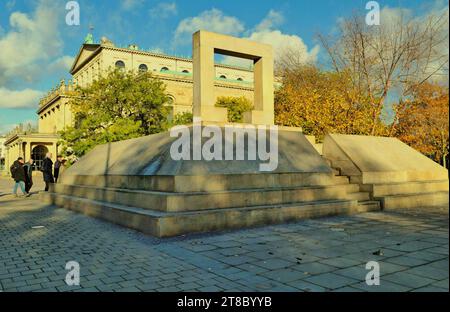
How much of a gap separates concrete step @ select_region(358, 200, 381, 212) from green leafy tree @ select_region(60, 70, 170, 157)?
17.4 metres

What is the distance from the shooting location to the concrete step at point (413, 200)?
9.89 m

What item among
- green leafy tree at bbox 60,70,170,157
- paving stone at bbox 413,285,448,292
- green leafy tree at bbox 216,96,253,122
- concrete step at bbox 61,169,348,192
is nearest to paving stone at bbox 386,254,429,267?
paving stone at bbox 413,285,448,292

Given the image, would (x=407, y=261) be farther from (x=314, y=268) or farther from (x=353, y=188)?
(x=353, y=188)

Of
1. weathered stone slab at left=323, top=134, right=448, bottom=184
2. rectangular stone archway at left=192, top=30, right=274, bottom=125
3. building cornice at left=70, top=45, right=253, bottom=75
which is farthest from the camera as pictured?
building cornice at left=70, top=45, right=253, bottom=75

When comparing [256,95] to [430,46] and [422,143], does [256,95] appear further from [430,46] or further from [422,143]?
[422,143]

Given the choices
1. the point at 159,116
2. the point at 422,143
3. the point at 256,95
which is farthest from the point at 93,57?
the point at 256,95

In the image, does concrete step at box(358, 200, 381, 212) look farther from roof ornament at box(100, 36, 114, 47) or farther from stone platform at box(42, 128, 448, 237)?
roof ornament at box(100, 36, 114, 47)

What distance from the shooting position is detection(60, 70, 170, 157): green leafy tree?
81.5ft

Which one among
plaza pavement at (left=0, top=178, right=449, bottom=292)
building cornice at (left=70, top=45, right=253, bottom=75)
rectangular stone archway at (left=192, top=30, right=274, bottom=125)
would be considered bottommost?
plaza pavement at (left=0, top=178, right=449, bottom=292)

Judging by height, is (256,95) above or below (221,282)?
above

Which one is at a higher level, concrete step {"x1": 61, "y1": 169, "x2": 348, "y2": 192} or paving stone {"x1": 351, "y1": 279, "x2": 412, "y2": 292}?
concrete step {"x1": 61, "y1": 169, "x2": 348, "y2": 192}

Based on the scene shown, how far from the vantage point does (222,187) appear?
319 inches

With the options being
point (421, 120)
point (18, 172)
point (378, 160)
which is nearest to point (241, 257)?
point (378, 160)

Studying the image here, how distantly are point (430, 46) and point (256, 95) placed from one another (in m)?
13.7
